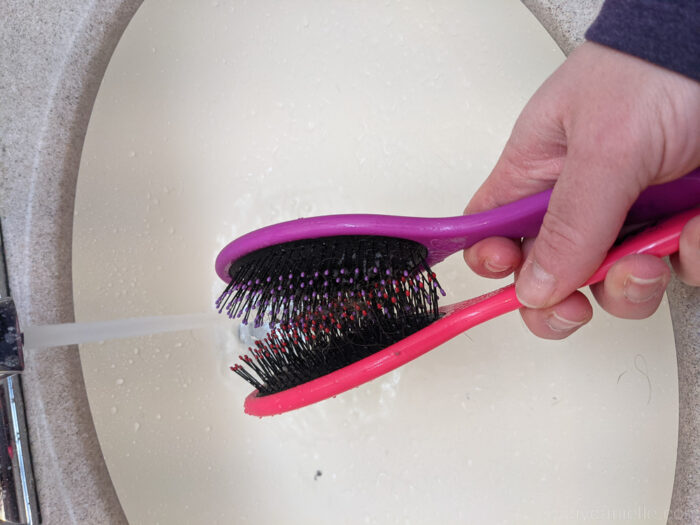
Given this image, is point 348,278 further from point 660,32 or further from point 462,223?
point 660,32

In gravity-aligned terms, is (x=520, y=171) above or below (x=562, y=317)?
above

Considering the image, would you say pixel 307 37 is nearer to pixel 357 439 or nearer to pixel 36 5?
pixel 36 5

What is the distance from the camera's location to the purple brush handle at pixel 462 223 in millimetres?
380

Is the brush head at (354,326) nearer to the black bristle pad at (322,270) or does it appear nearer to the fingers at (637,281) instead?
the black bristle pad at (322,270)

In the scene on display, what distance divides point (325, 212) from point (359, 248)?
7.7 inches

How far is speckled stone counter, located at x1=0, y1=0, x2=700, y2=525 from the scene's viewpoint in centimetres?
42

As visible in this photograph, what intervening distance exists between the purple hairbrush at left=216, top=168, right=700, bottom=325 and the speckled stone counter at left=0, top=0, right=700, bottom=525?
0.13 m

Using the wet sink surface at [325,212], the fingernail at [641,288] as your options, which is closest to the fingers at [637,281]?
the fingernail at [641,288]

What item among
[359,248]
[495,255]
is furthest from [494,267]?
[359,248]

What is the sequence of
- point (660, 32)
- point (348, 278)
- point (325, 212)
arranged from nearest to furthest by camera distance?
point (660, 32)
point (348, 278)
point (325, 212)

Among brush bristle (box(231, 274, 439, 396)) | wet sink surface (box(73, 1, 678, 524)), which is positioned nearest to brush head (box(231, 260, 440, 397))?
brush bristle (box(231, 274, 439, 396))

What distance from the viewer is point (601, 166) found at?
330 mm

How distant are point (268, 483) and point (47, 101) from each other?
381 mm

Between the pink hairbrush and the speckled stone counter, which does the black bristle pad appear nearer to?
the pink hairbrush
